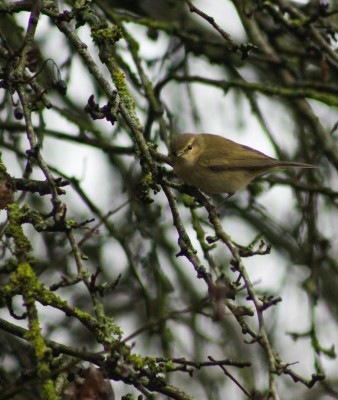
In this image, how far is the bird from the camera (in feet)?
19.8

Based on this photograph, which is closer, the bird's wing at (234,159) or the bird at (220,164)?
the bird at (220,164)

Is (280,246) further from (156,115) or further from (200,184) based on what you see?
(156,115)

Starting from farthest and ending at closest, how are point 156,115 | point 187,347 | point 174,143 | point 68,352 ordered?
point 187,347, point 156,115, point 174,143, point 68,352

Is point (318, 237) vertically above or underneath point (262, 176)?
underneath

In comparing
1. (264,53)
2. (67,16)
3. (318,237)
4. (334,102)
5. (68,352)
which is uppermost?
(264,53)

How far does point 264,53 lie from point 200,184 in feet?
4.95

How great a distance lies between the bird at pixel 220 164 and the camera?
6.04 m

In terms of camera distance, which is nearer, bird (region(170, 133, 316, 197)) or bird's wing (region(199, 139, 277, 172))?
→ bird (region(170, 133, 316, 197))

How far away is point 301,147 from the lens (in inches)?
280

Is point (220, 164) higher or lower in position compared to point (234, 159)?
lower

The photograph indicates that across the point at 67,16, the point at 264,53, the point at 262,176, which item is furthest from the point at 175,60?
the point at 67,16

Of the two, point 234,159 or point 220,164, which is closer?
point 220,164

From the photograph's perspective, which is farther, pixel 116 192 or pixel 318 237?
pixel 116 192

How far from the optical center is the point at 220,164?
6.69 meters
